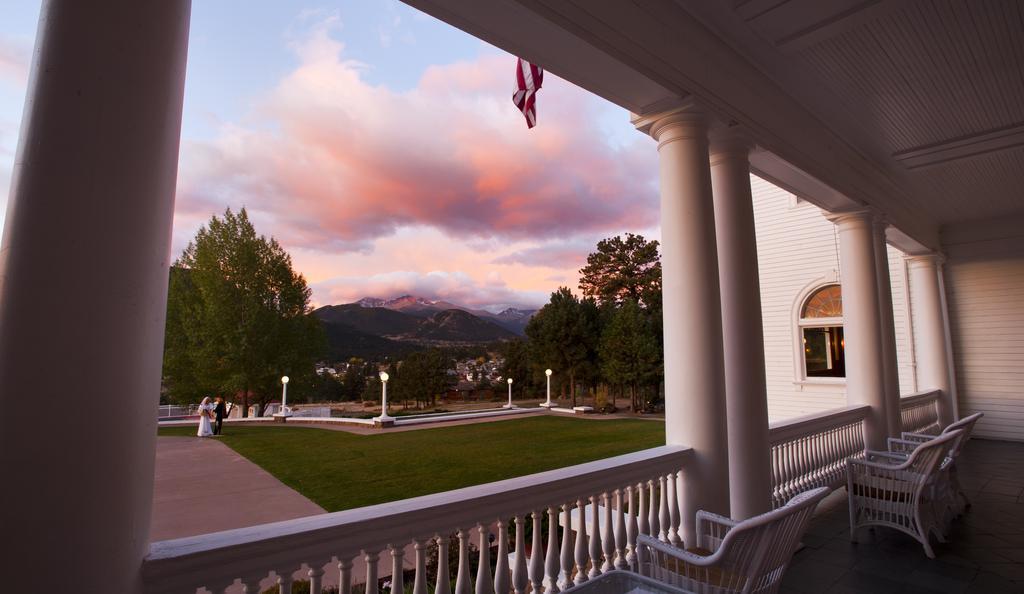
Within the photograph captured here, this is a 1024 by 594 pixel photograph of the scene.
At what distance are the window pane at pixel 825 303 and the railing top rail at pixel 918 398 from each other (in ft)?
6.45

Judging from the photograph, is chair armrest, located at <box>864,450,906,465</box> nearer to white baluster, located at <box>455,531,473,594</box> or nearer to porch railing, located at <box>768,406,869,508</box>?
porch railing, located at <box>768,406,869,508</box>

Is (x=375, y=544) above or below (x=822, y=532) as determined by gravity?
above

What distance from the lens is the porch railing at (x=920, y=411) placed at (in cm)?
793

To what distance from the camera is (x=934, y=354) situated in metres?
9.19

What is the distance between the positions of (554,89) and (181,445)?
69.0 ft

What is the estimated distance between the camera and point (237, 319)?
2891 cm

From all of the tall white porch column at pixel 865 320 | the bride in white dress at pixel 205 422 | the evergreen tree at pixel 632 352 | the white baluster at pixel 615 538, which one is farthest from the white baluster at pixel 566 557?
the evergreen tree at pixel 632 352

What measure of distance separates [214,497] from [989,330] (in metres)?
13.9

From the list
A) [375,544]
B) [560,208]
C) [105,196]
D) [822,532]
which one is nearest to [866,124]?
[822,532]

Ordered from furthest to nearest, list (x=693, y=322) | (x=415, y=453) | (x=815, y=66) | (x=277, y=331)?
(x=277, y=331) < (x=415, y=453) < (x=815, y=66) < (x=693, y=322)

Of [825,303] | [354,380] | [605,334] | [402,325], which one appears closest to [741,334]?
[825,303]

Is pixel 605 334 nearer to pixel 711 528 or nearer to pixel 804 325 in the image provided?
pixel 804 325

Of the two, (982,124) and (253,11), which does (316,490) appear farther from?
(253,11)

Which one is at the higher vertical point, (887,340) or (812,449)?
(887,340)
